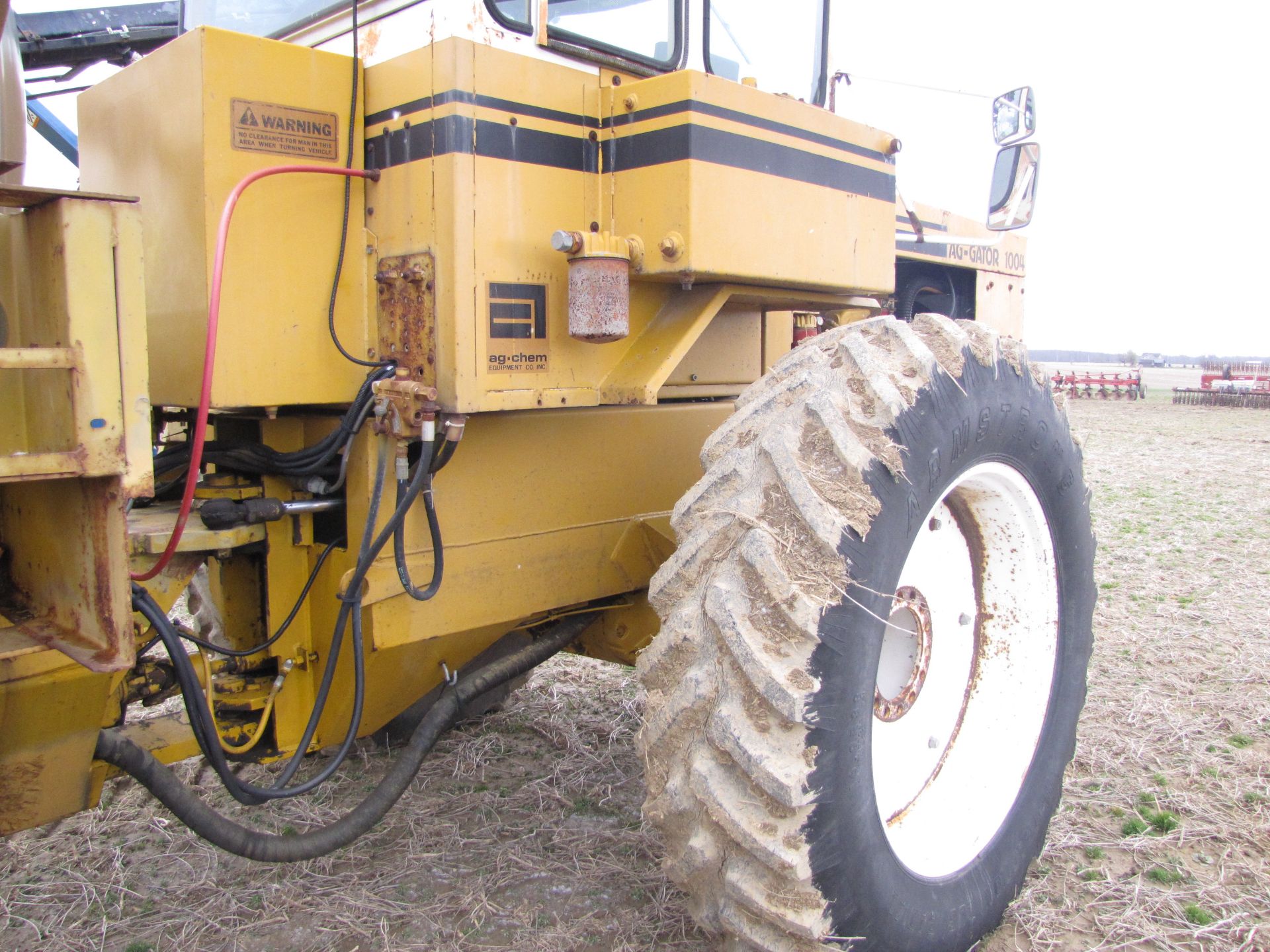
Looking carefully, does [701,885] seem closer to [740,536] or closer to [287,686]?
[740,536]

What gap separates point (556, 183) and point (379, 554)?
0.98 meters

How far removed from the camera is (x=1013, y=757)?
2.91 metres

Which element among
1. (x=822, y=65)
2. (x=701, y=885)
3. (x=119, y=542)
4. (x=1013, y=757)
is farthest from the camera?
(x=822, y=65)

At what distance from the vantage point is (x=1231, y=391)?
92.1 ft

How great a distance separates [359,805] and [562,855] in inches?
31.2

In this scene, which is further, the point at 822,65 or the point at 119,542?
the point at 822,65

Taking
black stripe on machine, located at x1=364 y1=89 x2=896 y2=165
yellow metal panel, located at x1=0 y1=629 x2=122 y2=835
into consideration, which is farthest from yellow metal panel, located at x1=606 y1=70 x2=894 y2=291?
yellow metal panel, located at x1=0 y1=629 x2=122 y2=835

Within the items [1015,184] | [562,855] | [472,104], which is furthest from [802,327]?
[562,855]

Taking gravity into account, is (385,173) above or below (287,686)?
above

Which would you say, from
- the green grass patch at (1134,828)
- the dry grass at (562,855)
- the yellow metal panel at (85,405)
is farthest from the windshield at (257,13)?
the green grass patch at (1134,828)

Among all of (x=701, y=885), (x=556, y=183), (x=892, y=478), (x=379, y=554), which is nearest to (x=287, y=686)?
(x=379, y=554)

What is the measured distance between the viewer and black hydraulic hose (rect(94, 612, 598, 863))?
2.21m

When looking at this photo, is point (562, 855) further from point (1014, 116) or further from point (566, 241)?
point (1014, 116)

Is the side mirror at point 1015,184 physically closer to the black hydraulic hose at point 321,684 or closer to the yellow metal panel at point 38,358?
the black hydraulic hose at point 321,684
